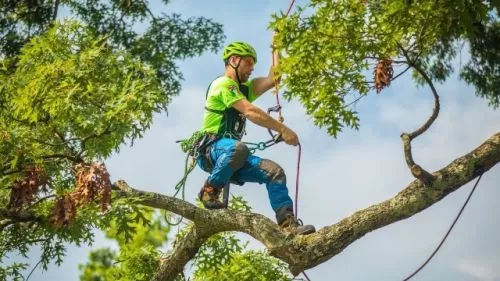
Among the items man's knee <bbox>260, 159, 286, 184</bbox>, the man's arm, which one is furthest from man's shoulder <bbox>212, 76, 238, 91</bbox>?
man's knee <bbox>260, 159, 286, 184</bbox>

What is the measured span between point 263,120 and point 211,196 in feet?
2.80

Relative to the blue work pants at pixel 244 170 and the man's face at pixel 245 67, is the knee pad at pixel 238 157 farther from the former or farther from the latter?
the man's face at pixel 245 67

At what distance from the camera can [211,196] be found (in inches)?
308

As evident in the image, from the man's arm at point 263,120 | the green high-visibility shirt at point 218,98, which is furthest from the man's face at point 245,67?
the man's arm at point 263,120

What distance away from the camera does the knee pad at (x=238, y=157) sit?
748cm

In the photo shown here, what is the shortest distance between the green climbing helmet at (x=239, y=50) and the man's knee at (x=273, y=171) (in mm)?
992

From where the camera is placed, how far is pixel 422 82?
14734 mm

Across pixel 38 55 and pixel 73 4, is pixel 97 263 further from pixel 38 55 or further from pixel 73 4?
pixel 38 55

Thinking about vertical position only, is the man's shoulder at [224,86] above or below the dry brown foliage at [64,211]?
above

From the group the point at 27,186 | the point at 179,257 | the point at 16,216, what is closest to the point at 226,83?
the point at 27,186

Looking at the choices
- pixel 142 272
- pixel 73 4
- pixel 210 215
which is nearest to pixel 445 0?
pixel 210 215

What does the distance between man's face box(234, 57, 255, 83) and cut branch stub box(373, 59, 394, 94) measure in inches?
43.3

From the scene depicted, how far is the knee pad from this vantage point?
748 centimetres

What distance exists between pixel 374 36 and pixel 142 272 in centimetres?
376
